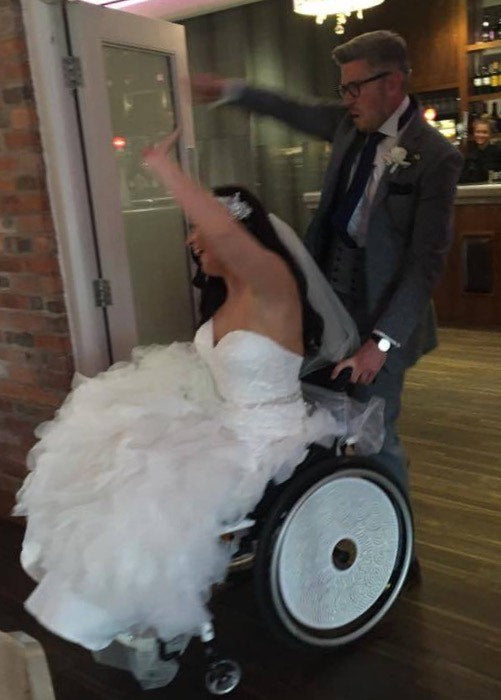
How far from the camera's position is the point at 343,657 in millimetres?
2041

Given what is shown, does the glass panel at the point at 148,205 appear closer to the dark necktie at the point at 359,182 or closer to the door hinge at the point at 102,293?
the door hinge at the point at 102,293

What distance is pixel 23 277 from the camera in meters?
2.59

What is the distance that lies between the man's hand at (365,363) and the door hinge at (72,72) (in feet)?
4.03

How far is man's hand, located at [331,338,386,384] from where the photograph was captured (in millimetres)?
2068

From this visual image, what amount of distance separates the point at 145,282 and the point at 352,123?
94cm

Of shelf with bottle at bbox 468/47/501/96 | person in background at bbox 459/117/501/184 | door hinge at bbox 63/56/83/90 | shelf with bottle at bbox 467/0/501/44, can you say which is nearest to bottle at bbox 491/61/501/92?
shelf with bottle at bbox 468/47/501/96

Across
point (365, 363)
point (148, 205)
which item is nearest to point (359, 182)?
point (365, 363)

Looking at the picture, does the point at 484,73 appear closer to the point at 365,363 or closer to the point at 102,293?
the point at 102,293

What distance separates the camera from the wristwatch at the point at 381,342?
2.10 metres

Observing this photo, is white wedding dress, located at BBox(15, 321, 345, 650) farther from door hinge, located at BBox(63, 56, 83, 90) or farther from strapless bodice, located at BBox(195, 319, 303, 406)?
door hinge, located at BBox(63, 56, 83, 90)

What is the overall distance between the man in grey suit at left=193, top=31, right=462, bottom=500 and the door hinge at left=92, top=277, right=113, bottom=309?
0.68 meters

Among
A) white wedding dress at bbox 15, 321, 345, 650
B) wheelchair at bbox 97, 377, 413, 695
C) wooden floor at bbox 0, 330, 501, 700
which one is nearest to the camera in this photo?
white wedding dress at bbox 15, 321, 345, 650

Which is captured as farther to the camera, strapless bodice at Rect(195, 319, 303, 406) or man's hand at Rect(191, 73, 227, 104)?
man's hand at Rect(191, 73, 227, 104)

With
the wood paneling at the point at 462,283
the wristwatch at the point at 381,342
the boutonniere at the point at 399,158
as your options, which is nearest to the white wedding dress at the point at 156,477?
the wristwatch at the point at 381,342
